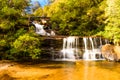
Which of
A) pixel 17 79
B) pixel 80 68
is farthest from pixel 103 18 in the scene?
pixel 17 79

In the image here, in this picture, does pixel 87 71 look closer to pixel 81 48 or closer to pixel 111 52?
pixel 111 52

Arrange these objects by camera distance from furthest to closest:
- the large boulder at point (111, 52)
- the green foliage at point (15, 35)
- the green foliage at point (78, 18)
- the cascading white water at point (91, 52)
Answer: the green foliage at point (78, 18), the cascading white water at point (91, 52), the large boulder at point (111, 52), the green foliage at point (15, 35)

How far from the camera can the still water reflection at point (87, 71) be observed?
1477 cm

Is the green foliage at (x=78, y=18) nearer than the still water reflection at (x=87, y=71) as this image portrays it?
No

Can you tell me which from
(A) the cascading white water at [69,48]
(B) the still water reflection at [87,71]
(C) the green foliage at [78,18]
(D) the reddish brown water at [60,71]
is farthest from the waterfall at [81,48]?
(C) the green foliage at [78,18]

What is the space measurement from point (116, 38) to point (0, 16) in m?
9.49

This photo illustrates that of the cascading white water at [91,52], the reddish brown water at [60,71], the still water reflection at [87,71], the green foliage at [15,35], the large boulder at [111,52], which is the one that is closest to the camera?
the reddish brown water at [60,71]

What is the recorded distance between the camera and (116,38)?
21.7 metres

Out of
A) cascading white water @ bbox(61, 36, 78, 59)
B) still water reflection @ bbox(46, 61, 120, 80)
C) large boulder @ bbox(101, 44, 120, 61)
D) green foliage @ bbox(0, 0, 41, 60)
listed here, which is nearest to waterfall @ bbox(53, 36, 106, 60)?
cascading white water @ bbox(61, 36, 78, 59)

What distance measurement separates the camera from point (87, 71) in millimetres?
16578

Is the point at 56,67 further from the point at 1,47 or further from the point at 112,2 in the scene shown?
the point at 112,2

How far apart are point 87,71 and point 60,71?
1704mm

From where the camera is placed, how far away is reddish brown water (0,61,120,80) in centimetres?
1463

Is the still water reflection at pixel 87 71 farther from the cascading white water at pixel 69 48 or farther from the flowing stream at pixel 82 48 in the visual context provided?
the cascading white water at pixel 69 48
